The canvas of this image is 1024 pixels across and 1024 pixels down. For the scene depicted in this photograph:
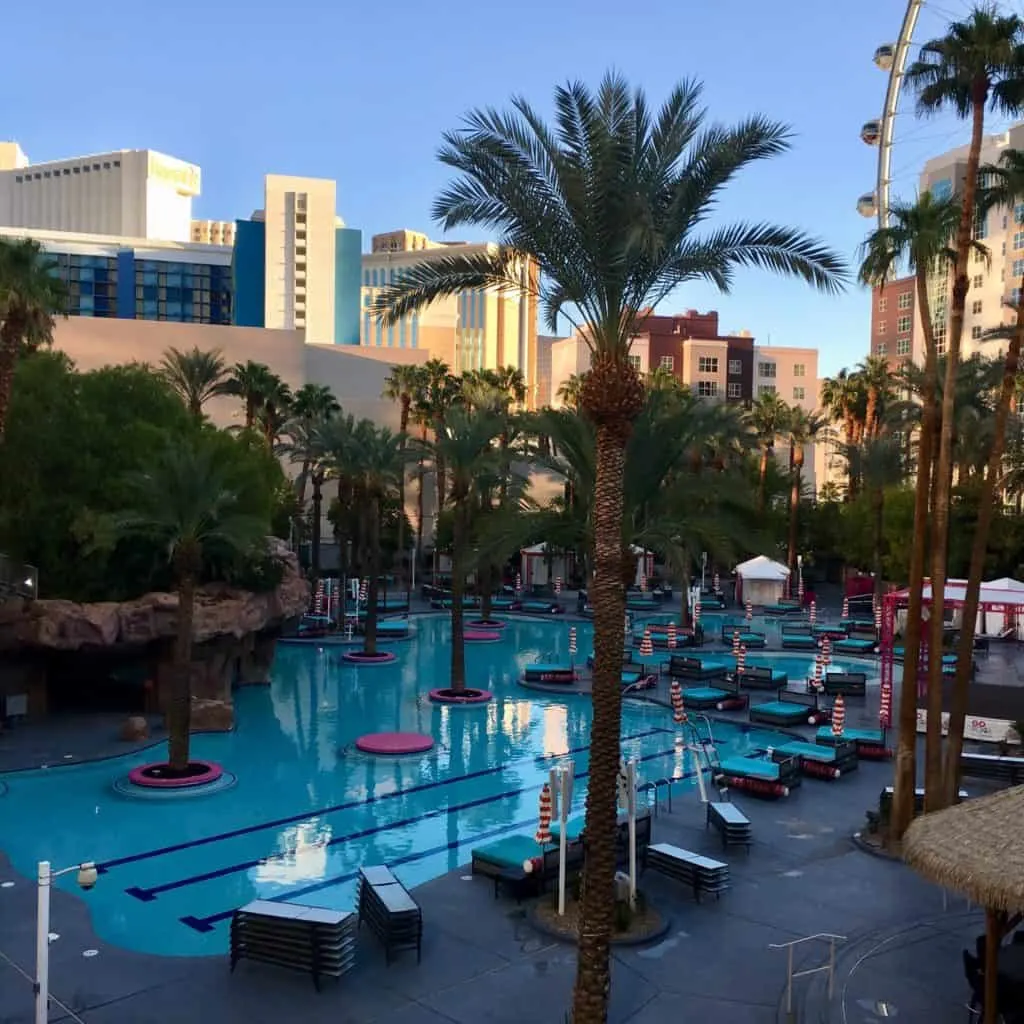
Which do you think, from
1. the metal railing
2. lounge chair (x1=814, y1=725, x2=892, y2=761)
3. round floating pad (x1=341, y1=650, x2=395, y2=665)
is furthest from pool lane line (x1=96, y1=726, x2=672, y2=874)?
round floating pad (x1=341, y1=650, x2=395, y2=665)

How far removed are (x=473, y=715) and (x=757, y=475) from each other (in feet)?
149

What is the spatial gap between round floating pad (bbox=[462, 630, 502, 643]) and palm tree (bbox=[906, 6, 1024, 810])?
29.1 m

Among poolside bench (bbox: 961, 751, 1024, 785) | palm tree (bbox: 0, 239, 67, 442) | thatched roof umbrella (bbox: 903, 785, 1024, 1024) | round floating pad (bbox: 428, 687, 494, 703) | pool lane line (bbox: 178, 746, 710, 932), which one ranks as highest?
palm tree (bbox: 0, 239, 67, 442)

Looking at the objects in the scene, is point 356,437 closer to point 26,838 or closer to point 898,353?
point 26,838

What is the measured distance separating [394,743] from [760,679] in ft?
42.2

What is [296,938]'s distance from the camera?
40.3 ft

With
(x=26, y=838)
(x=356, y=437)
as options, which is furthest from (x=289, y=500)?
(x=26, y=838)

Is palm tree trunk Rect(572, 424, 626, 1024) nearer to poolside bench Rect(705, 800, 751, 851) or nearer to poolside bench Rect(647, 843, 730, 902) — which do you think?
poolside bench Rect(647, 843, 730, 902)

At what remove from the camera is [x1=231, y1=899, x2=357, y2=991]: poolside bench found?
39.9 feet

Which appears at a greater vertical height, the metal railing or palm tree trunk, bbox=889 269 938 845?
palm tree trunk, bbox=889 269 938 845

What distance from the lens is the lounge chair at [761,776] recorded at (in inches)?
824

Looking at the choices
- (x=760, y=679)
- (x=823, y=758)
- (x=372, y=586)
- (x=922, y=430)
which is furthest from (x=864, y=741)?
(x=372, y=586)

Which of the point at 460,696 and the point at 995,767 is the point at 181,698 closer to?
the point at 460,696

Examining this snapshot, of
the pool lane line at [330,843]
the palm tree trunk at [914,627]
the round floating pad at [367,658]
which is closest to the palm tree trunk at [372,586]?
the round floating pad at [367,658]
